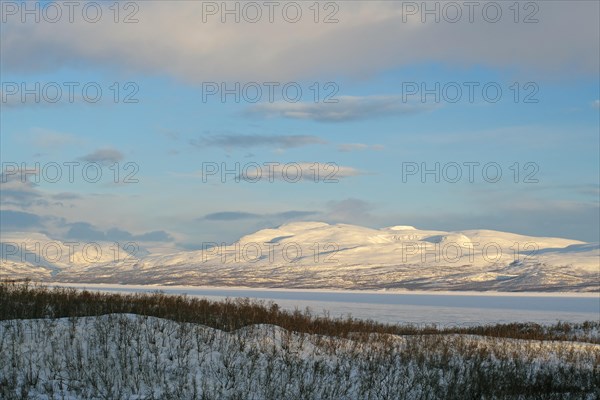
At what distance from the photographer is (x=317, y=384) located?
14.6 meters

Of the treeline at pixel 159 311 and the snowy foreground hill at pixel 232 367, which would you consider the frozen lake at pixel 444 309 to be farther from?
the snowy foreground hill at pixel 232 367

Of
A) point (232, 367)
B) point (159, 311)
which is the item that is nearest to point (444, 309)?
point (159, 311)

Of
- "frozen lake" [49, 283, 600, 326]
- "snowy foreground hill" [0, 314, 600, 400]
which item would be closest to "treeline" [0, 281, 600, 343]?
"snowy foreground hill" [0, 314, 600, 400]

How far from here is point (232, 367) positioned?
47.1ft

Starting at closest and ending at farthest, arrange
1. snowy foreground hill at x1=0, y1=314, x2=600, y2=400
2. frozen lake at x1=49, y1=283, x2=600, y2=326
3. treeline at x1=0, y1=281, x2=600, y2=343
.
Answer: snowy foreground hill at x1=0, y1=314, x2=600, y2=400
treeline at x1=0, y1=281, x2=600, y2=343
frozen lake at x1=49, y1=283, x2=600, y2=326

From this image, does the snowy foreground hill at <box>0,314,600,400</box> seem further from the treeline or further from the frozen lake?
the frozen lake

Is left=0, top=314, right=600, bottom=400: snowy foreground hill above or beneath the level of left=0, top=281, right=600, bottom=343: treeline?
beneath

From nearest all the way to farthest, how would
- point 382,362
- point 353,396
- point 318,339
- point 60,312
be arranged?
point 353,396 → point 382,362 → point 318,339 → point 60,312

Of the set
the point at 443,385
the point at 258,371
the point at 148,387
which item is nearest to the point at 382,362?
the point at 443,385

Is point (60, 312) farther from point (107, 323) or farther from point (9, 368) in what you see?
point (9, 368)

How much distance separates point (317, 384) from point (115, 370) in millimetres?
4222

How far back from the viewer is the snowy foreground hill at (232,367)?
1315 cm

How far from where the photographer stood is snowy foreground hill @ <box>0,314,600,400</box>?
13148 millimetres

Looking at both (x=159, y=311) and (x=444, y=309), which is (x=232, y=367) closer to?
(x=159, y=311)
